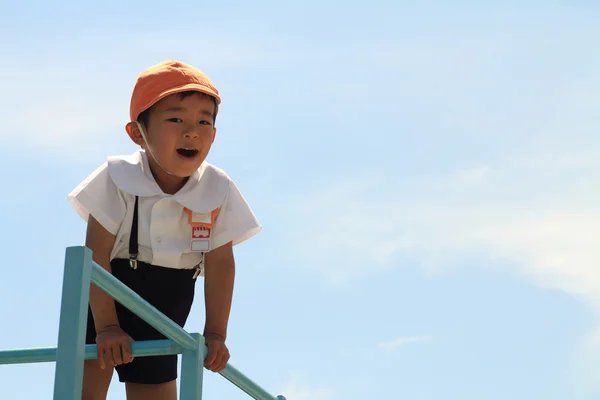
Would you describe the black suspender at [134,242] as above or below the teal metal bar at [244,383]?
above

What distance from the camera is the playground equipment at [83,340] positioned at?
195 cm

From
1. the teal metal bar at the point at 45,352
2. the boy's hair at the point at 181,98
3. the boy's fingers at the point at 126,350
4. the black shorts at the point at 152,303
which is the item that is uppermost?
the boy's hair at the point at 181,98

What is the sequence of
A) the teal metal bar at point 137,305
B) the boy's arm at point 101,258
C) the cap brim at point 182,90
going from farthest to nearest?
1. the cap brim at point 182,90
2. the boy's arm at point 101,258
3. the teal metal bar at point 137,305

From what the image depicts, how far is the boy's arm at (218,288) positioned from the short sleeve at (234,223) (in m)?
0.03

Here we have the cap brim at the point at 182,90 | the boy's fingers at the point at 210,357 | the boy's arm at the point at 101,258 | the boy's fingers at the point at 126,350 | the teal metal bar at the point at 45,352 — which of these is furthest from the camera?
the cap brim at the point at 182,90

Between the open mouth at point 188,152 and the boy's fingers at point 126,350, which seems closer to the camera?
the boy's fingers at point 126,350

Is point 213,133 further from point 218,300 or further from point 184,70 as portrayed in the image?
point 218,300

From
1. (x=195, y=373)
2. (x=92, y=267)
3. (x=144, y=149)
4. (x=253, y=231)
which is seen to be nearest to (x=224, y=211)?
(x=253, y=231)

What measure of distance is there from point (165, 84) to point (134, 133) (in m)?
0.26

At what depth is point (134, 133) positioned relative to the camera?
11.4ft

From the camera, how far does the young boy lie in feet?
10.9

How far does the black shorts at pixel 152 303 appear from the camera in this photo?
133 inches

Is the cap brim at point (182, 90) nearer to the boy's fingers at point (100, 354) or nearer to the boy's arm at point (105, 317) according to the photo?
the boy's arm at point (105, 317)

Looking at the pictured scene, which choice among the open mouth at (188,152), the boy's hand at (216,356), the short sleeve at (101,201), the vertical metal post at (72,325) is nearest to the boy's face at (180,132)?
the open mouth at (188,152)
